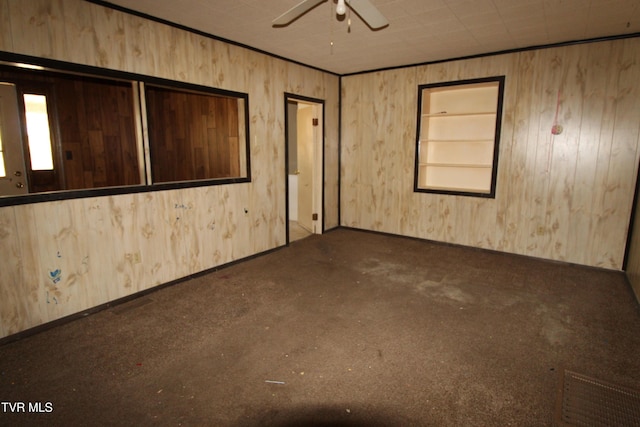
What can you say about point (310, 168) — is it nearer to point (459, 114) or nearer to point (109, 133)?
point (459, 114)

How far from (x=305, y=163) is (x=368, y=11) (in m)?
3.62

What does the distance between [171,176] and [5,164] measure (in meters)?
2.11

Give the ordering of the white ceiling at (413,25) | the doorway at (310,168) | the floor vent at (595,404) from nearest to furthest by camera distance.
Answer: the floor vent at (595,404)
the white ceiling at (413,25)
the doorway at (310,168)

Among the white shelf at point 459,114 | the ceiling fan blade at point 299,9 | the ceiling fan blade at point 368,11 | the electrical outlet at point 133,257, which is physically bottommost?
the electrical outlet at point 133,257

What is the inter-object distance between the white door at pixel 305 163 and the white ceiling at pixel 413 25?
126 cm

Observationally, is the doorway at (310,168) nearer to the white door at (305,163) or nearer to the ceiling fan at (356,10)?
the white door at (305,163)

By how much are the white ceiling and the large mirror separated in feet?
2.27

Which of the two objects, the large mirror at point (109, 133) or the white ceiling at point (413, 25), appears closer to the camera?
the white ceiling at point (413, 25)

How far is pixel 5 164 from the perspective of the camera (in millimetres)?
3781

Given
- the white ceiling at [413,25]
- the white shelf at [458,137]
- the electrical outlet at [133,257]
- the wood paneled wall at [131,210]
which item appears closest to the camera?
the wood paneled wall at [131,210]

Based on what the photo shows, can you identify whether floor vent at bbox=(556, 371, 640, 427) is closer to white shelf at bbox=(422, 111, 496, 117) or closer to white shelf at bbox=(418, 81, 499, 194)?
white shelf at bbox=(418, 81, 499, 194)

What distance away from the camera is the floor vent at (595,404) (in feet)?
6.03

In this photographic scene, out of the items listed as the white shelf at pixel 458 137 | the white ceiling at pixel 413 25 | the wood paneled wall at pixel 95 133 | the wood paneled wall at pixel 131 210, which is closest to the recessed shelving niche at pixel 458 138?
the white shelf at pixel 458 137

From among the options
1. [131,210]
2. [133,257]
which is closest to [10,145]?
[131,210]
